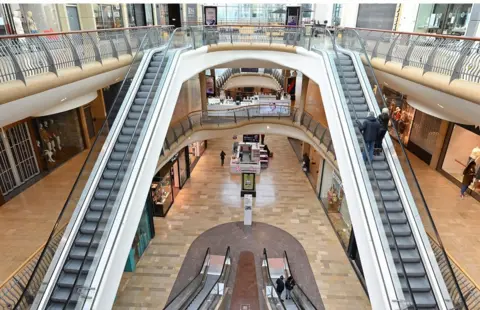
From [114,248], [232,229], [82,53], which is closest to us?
[114,248]

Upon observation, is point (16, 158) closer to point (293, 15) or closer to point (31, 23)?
point (31, 23)

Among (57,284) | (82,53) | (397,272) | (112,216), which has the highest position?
(82,53)

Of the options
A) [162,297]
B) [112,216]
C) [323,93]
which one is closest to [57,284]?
[112,216]

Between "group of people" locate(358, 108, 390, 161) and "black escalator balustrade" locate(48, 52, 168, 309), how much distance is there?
5036 mm

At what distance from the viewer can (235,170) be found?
699 inches

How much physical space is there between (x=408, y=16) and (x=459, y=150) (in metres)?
5.66

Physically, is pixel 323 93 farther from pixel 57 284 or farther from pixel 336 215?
pixel 57 284

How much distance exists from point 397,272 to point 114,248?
4.83 m

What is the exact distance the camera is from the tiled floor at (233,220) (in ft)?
32.2

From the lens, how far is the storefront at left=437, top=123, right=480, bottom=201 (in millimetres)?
10486

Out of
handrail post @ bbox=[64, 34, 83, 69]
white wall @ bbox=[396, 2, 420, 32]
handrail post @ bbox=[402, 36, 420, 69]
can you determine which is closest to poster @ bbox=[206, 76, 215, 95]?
white wall @ bbox=[396, 2, 420, 32]

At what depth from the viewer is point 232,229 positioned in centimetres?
1308

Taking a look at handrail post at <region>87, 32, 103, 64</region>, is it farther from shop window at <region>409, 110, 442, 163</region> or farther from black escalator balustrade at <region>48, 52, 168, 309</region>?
shop window at <region>409, 110, 442, 163</region>

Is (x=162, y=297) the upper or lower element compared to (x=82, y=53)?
lower
